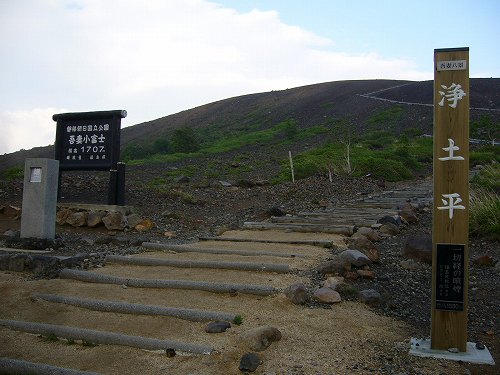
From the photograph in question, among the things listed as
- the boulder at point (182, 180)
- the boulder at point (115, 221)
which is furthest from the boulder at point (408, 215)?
the boulder at point (182, 180)

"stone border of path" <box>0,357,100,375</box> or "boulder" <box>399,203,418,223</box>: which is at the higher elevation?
"boulder" <box>399,203,418,223</box>

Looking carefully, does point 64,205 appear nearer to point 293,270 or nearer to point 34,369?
point 293,270

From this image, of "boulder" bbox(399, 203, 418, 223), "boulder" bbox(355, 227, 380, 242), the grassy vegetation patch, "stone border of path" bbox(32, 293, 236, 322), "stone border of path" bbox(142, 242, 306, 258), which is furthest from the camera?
"boulder" bbox(399, 203, 418, 223)

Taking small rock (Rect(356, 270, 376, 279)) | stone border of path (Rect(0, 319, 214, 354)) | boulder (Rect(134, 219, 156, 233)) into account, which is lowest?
stone border of path (Rect(0, 319, 214, 354))

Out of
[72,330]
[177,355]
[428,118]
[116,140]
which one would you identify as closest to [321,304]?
[177,355]

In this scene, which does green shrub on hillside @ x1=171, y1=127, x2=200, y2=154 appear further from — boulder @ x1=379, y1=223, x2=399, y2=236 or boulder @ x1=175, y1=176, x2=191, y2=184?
boulder @ x1=379, y1=223, x2=399, y2=236

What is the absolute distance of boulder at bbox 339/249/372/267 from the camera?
6145mm

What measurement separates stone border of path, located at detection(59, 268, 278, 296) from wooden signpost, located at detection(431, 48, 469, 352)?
174 centimetres

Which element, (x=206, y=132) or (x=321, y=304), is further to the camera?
(x=206, y=132)

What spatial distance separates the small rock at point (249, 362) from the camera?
151 inches

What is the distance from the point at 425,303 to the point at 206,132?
1485 inches

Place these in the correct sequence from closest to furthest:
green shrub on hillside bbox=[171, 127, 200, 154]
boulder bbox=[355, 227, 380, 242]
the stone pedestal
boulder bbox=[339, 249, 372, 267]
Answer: boulder bbox=[339, 249, 372, 267] < boulder bbox=[355, 227, 380, 242] < the stone pedestal < green shrub on hillside bbox=[171, 127, 200, 154]

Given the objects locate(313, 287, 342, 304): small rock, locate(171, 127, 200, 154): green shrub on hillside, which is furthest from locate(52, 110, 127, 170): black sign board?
locate(171, 127, 200, 154): green shrub on hillside

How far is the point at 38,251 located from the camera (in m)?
8.00
